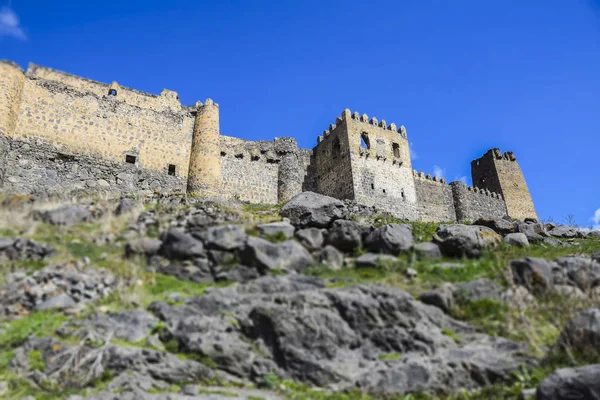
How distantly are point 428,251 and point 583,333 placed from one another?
4243 mm

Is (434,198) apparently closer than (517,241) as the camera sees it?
No

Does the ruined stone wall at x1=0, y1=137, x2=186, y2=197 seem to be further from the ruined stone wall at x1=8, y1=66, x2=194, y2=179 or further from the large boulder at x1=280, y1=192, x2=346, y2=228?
the large boulder at x1=280, y1=192, x2=346, y2=228

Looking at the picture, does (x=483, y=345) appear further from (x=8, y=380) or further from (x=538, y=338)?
(x=8, y=380)

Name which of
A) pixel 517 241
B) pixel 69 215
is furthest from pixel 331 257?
pixel 517 241

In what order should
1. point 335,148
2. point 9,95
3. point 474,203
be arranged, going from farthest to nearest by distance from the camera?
point 474,203 → point 335,148 → point 9,95

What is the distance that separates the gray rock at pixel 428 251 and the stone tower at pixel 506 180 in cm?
3254

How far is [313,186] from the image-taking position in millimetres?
30875

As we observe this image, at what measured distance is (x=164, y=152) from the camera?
23.1 metres

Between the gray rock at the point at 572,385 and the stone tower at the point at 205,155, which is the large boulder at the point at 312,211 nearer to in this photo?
the gray rock at the point at 572,385

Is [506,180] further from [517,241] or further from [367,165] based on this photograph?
[517,241]

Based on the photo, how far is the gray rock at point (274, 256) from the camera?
33.2 feet

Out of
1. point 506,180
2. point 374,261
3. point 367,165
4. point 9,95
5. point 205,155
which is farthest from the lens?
point 506,180

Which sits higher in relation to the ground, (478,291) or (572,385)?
(478,291)

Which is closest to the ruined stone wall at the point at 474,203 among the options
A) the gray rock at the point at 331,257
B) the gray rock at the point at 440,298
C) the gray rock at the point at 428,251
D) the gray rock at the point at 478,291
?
the gray rock at the point at 428,251
